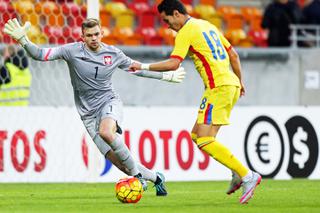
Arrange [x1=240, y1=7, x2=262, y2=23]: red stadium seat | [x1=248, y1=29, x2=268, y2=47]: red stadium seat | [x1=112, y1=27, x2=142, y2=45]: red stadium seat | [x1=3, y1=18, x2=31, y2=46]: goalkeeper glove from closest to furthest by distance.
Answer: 1. [x1=3, y1=18, x2=31, y2=46]: goalkeeper glove
2. [x1=112, y1=27, x2=142, y2=45]: red stadium seat
3. [x1=248, y1=29, x2=268, y2=47]: red stadium seat
4. [x1=240, y1=7, x2=262, y2=23]: red stadium seat

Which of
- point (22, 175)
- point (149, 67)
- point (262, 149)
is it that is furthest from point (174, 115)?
point (149, 67)

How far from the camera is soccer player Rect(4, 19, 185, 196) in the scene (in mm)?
11461

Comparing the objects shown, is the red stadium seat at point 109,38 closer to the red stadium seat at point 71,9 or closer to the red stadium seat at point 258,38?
the red stadium seat at point 71,9

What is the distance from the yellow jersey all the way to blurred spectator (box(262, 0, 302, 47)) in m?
10.1

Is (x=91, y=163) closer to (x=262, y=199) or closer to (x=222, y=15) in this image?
(x=262, y=199)

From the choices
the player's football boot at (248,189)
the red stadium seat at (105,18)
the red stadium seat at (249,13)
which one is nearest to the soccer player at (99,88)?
the player's football boot at (248,189)

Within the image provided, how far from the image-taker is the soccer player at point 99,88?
37.6 ft

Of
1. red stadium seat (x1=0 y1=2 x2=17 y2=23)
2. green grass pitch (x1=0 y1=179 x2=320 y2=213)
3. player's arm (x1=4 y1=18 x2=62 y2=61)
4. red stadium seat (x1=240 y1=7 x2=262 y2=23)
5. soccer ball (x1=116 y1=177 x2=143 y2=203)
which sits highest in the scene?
red stadium seat (x1=240 y1=7 x2=262 y2=23)

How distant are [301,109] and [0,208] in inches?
280

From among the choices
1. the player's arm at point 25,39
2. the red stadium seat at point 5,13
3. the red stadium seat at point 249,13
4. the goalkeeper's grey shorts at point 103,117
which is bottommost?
the goalkeeper's grey shorts at point 103,117

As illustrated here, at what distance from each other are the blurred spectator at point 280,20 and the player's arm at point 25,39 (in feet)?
34.2

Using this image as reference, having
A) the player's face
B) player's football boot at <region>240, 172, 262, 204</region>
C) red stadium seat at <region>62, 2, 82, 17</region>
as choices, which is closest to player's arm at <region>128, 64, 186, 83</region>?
the player's face

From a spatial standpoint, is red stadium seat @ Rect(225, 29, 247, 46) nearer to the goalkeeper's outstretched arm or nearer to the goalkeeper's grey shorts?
the goalkeeper's grey shorts

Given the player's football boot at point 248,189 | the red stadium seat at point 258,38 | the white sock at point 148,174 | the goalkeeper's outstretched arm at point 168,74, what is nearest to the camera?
the player's football boot at point 248,189
